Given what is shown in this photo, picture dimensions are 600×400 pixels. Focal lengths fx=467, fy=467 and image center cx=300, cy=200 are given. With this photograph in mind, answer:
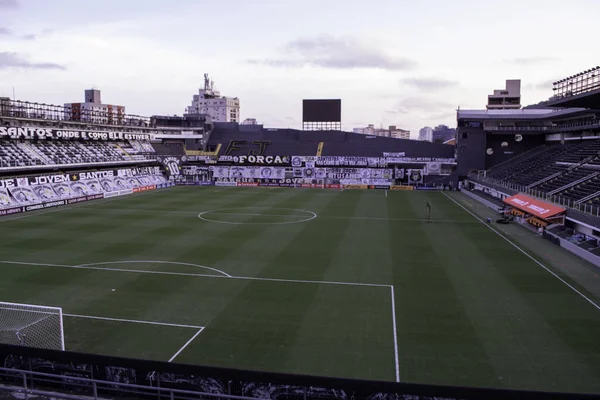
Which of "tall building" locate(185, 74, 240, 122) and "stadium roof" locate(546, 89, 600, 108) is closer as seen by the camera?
"stadium roof" locate(546, 89, 600, 108)

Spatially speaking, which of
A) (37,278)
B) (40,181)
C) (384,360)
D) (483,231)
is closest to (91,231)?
(37,278)

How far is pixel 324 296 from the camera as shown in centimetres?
1989

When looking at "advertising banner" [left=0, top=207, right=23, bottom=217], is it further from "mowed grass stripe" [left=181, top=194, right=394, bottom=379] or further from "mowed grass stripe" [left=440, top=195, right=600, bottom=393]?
"mowed grass stripe" [left=440, top=195, right=600, bottom=393]

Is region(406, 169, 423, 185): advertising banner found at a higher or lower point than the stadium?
higher

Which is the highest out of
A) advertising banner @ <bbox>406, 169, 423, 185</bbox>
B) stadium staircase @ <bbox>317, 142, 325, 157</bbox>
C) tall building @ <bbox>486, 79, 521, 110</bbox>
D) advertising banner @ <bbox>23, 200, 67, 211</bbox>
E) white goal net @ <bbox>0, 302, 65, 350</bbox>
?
tall building @ <bbox>486, 79, 521, 110</bbox>

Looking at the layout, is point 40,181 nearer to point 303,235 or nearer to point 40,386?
point 303,235

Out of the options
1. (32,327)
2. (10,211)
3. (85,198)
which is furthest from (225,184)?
(32,327)

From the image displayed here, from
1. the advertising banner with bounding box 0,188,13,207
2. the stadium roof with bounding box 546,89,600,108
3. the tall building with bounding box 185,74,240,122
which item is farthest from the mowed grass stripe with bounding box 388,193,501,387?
the tall building with bounding box 185,74,240,122

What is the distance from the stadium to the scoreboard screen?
24.6 metres

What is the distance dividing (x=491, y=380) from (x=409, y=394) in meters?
4.68

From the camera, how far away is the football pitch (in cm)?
1419

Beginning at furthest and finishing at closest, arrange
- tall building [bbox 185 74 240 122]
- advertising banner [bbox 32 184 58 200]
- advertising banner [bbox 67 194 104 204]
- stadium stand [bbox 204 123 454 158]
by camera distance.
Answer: tall building [bbox 185 74 240 122] < stadium stand [bbox 204 123 454 158] < advertising banner [bbox 67 194 104 204] < advertising banner [bbox 32 184 58 200]

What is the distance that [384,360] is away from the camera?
46.2 feet

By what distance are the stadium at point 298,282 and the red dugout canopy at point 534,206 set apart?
0.56ft
